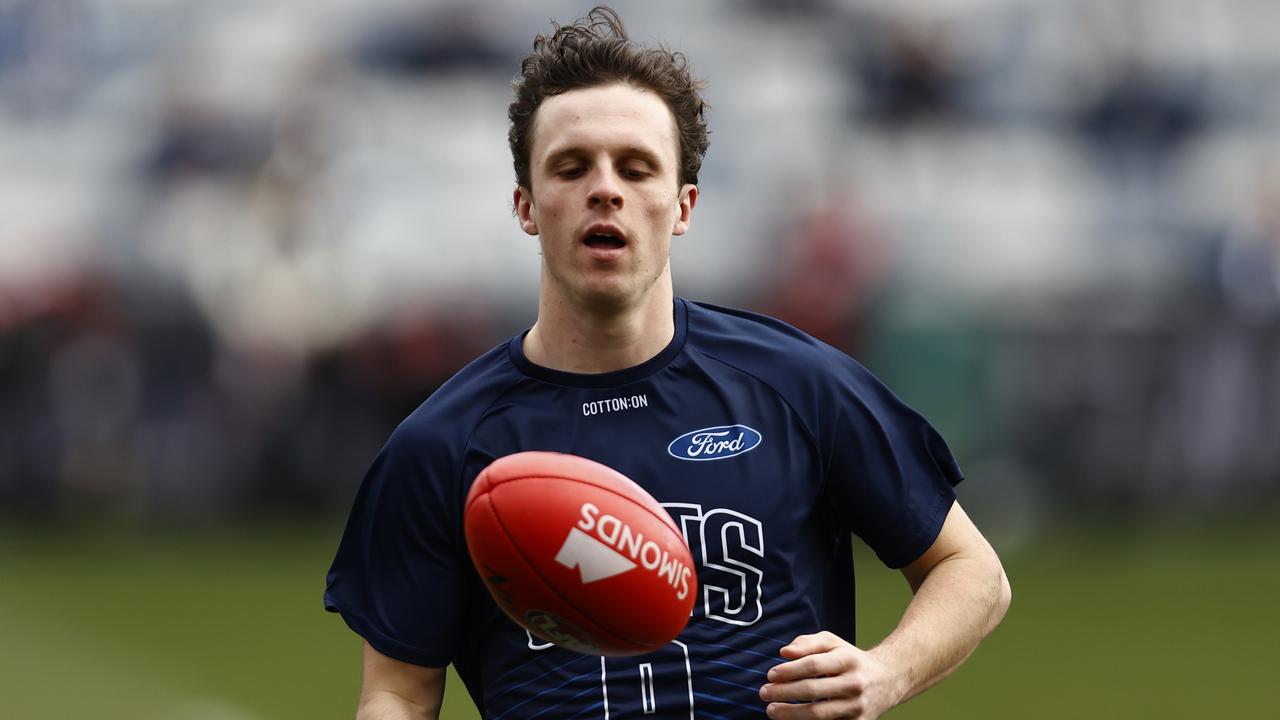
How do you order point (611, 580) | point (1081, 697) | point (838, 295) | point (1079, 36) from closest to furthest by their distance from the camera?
point (611, 580), point (1081, 697), point (838, 295), point (1079, 36)

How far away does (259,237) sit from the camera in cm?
1373

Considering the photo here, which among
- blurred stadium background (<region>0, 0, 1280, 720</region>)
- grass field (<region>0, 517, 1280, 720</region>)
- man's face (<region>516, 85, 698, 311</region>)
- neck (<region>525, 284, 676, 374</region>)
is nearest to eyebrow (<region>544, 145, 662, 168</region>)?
man's face (<region>516, 85, 698, 311</region>)

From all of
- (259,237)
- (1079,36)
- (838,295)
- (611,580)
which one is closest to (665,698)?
(611,580)

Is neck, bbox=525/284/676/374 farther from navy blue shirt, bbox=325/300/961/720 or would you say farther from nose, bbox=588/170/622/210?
nose, bbox=588/170/622/210

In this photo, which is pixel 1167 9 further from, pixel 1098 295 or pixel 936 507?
pixel 936 507

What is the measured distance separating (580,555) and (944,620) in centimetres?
89

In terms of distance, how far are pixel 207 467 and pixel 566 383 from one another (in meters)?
9.52

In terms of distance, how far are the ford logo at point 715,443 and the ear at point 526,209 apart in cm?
55

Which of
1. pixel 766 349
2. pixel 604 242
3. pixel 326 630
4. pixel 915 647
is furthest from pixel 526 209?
pixel 326 630

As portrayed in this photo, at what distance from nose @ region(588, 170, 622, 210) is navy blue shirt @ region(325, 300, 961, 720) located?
411 millimetres

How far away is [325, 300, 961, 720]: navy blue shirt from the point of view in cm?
388

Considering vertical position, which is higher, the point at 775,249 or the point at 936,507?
the point at 936,507

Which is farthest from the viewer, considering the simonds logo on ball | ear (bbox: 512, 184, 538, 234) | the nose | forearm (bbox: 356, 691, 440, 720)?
ear (bbox: 512, 184, 538, 234)

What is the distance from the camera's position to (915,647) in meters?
3.85
